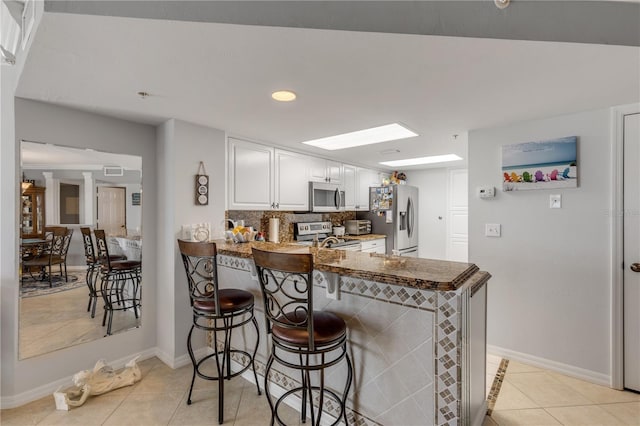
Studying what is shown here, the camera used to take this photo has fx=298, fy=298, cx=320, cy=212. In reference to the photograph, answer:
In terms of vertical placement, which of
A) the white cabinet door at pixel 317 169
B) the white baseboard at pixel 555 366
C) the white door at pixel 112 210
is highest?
the white cabinet door at pixel 317 169

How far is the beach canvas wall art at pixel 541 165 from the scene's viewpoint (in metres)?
2.41

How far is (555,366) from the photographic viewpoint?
249 centimetres

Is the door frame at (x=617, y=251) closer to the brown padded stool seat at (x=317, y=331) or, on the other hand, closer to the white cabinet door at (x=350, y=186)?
the brown padded stool seat at (x=317, y=331)

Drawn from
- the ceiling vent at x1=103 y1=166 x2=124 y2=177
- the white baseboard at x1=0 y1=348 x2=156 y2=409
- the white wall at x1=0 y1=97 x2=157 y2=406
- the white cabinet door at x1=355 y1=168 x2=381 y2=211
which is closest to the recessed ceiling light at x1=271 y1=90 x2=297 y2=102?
the white wall at x1=0 y1=97 x2=157 y2=406

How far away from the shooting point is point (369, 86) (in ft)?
5.91

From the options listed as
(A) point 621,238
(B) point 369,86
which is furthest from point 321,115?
(A) point 621,238

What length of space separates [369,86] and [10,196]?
2499 mm

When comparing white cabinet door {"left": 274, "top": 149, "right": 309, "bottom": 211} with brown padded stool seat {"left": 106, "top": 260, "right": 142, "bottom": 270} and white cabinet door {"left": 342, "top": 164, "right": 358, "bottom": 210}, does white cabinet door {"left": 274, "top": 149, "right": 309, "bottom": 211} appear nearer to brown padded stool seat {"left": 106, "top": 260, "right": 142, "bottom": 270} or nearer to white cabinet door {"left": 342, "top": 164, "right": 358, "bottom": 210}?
white cabinet door {"left": 342, "top": 164, "right": 358, "bottom": 210}

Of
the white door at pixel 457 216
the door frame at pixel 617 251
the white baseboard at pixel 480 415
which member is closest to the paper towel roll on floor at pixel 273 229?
the white baseboard at pixel 480 415

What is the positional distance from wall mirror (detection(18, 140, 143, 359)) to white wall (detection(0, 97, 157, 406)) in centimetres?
5

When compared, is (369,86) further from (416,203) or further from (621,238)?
(416,203)

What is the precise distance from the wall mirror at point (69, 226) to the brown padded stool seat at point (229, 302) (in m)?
1.07

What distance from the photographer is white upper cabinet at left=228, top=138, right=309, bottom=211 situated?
3.03 m

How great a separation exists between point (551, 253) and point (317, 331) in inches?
87.9
